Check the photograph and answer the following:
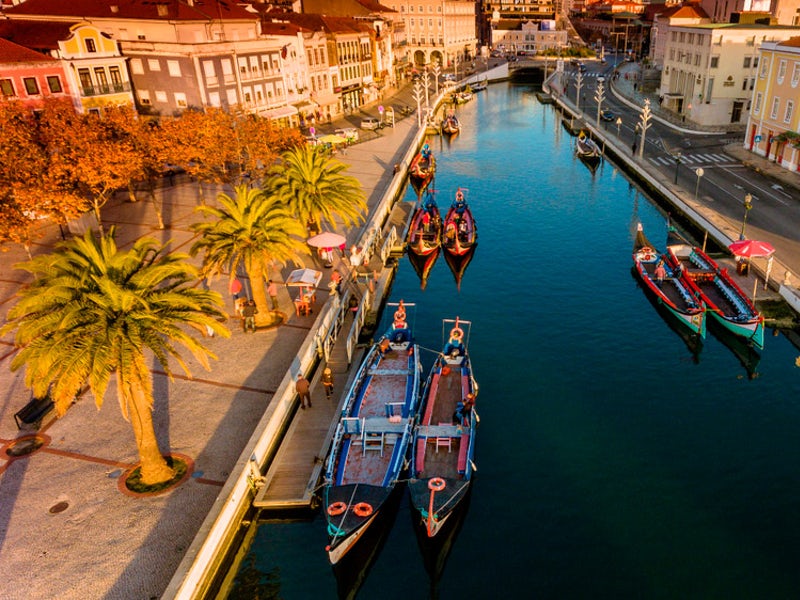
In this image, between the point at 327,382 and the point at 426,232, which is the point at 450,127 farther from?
the point at 327,382

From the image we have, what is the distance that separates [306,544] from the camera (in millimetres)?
22547

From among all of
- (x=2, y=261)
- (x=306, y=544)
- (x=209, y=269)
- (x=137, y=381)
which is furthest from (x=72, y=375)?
(x=2, y=261)

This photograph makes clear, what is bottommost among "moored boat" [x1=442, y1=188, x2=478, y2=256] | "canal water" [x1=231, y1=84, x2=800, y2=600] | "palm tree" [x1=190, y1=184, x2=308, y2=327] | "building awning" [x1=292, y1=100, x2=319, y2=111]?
"canal water" [x1=231, y1=84, x2=800, y2=600]

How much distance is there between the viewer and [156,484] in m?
22.8

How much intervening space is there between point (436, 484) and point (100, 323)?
1345cm

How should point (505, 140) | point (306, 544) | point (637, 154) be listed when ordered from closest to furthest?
point (306, 544)
point (637, 154)
point (505, 140)

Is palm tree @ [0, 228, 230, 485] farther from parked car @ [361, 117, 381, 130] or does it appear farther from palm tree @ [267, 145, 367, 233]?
parked car @ [361, 117, 381, 130]

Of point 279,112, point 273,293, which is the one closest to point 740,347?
point 273,293

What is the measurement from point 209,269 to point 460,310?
17.3 metres

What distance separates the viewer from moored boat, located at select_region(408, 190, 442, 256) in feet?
151

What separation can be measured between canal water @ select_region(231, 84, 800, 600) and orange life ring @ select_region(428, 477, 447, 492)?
8.55 ft

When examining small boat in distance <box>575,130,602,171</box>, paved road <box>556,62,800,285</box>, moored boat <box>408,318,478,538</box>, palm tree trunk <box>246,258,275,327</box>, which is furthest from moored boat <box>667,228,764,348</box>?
small boat in distance <box>575,130,602,171</box>

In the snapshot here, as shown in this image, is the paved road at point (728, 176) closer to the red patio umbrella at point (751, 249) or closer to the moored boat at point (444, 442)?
the red patio umbrella at point (751, 249)

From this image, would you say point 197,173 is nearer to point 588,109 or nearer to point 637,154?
point 637,154
